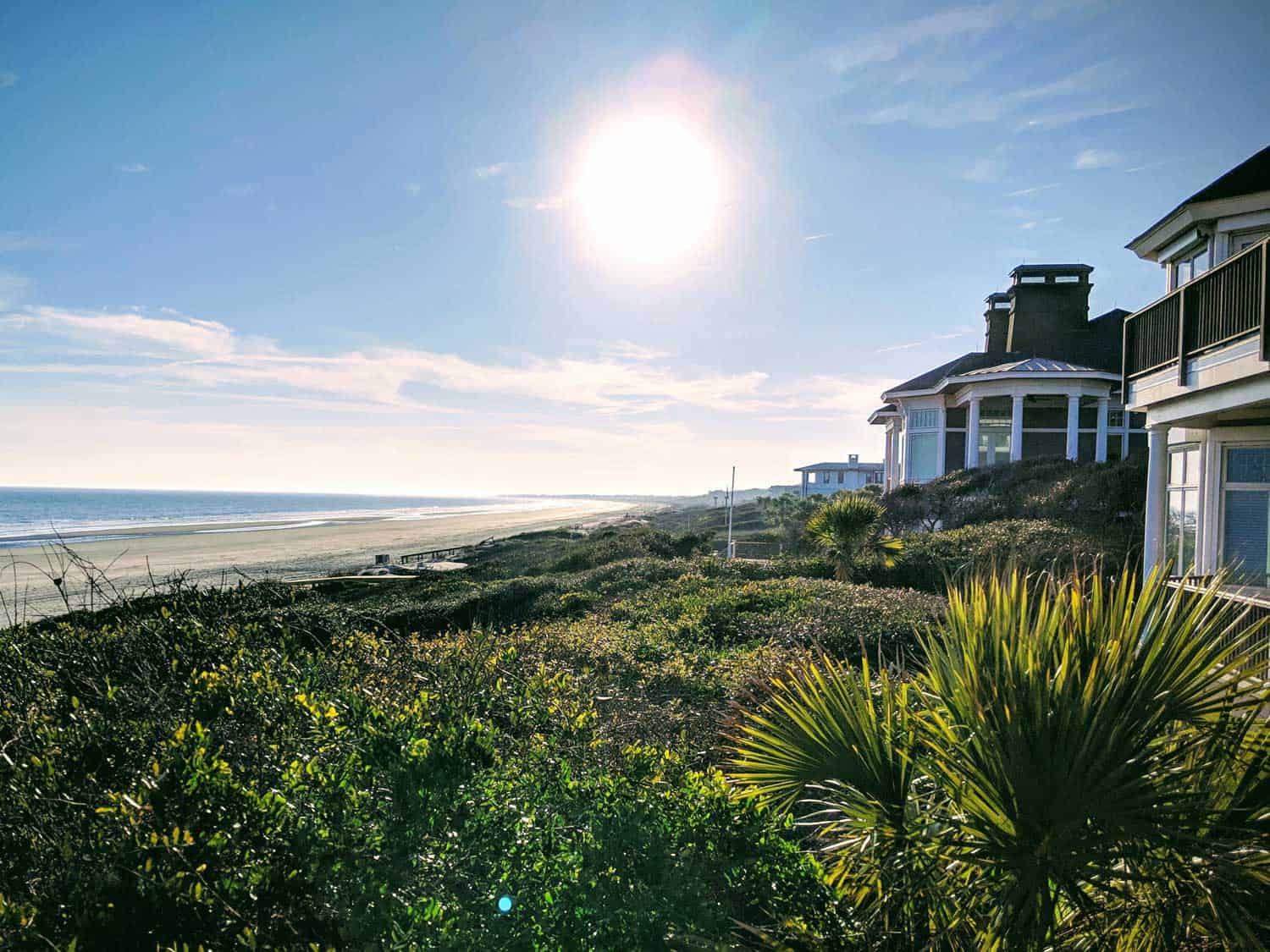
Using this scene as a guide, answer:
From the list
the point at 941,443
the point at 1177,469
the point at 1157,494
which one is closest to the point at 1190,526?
the point at 1157,494

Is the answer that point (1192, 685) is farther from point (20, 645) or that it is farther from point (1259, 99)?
point (1259, 99)

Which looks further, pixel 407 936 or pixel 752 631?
pixel 752 631

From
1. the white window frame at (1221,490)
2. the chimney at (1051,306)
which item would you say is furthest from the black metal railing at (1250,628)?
the chimney at (1051,306)

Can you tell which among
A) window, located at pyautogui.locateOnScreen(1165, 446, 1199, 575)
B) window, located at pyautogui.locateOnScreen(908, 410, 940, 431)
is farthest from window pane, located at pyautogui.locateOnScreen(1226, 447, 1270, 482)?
window, located at pyautogui.locateOnScreen(908, 410, 940, 431)

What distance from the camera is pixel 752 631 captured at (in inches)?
380

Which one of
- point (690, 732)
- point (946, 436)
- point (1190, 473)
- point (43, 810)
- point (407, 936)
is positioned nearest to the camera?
point (407, 936)

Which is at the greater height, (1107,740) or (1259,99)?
(1259,99)

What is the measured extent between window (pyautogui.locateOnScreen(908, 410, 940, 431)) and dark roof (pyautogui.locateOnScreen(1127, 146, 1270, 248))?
59.9 feet

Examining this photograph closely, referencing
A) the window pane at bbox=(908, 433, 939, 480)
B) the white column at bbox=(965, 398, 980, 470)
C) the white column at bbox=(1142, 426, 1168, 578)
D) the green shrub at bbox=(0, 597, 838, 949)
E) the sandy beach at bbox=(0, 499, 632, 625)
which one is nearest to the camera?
the green shrub at bbox=(0, 597, 838, 949)

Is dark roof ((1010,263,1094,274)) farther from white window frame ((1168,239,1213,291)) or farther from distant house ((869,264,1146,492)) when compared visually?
white window frame ((1168,239,1213,291))

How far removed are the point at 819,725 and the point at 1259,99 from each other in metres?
16.3

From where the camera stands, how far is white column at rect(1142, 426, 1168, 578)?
11.3 m

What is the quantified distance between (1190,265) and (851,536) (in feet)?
26.1

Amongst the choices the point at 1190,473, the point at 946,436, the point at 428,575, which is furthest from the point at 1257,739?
the point at 946,436
